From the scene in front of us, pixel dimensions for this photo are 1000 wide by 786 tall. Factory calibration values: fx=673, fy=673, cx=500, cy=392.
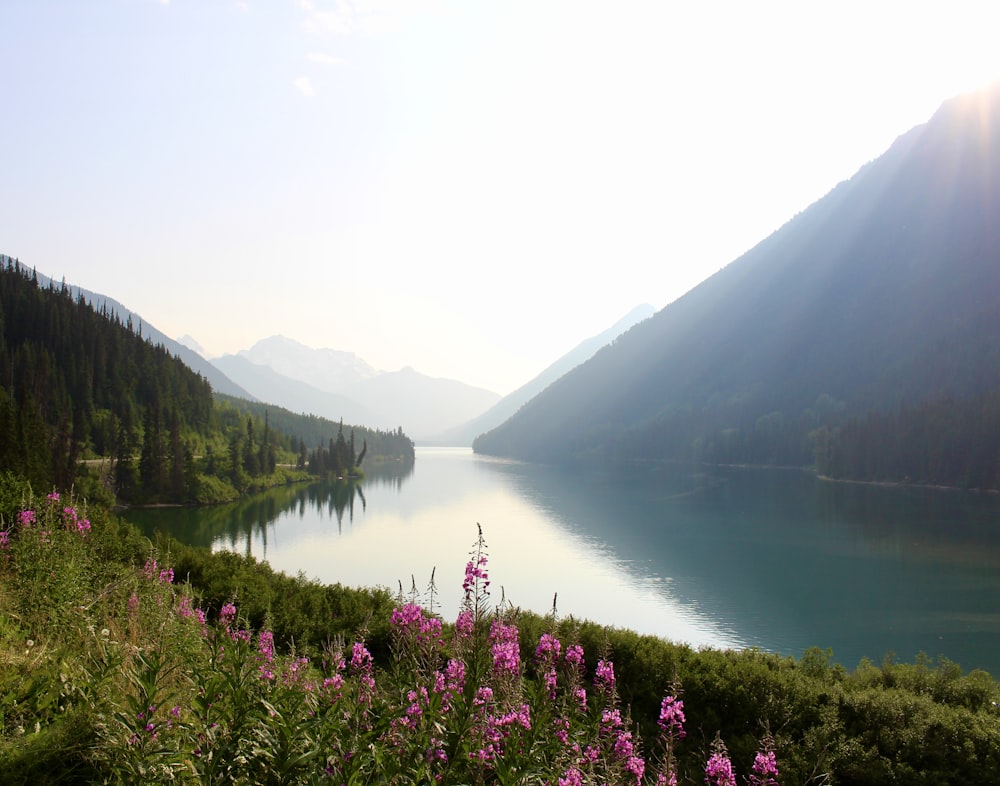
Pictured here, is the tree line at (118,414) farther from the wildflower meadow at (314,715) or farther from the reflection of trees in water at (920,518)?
the reflection of trees in water at (920,518)

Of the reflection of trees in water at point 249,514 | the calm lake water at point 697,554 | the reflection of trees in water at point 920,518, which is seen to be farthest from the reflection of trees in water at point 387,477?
the reflection of trees in water at point 920,518

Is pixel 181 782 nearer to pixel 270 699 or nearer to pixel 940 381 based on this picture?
pixel 270 699

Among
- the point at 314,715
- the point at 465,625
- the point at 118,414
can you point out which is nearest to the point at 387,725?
the point at 314,715

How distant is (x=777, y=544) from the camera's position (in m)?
46.0

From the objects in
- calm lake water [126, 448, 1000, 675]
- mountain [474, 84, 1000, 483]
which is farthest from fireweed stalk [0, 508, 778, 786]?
mountain [474, 84, 1000, 483]

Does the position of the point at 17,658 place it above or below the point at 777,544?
above

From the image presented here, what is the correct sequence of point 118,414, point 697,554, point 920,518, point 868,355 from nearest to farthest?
point 697,554, point 920,518, point 118,414, point 868,355

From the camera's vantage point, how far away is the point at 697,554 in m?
42.8

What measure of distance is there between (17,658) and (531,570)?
3288 cm

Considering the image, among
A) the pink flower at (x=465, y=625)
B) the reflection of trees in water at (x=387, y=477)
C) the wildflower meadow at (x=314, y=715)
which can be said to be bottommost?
the reflection of trees in water at (x=387, y=477)

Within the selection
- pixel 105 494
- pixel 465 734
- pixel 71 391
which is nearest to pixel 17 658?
pixel 465 734

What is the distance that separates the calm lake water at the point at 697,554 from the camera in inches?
1067

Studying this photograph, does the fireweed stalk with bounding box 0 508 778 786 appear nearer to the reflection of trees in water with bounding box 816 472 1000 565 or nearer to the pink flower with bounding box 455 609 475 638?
the pink flower with bounding box 455 609 475 638

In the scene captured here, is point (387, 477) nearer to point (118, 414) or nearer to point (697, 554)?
point (118, 414)
